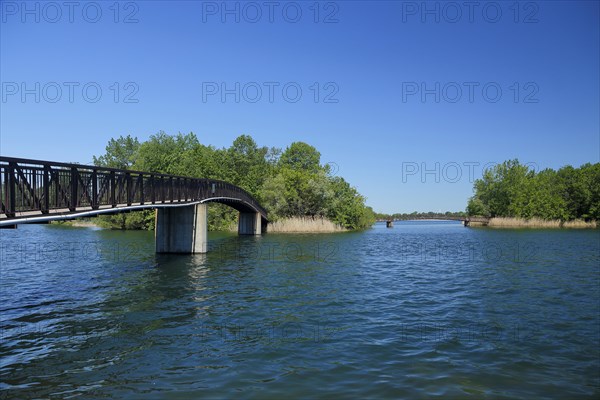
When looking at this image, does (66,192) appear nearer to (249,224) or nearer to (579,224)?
(249,224)

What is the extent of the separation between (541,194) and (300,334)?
102m

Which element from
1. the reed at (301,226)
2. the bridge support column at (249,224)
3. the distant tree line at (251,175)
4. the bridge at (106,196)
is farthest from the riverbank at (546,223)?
the bridge at (106,196)

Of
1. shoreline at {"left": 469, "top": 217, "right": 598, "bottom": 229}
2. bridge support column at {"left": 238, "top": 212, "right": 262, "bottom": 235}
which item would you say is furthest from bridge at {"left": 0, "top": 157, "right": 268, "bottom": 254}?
shoreline at {"left": 469, "top": 217, "right": 598, "bottom": 229}

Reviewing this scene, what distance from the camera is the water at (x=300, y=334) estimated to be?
27.7 feet

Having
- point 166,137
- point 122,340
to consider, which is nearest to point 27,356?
point 122,340

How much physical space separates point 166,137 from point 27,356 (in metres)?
87.0

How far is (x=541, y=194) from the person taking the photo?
9781 centimetres

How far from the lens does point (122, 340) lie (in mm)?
11469

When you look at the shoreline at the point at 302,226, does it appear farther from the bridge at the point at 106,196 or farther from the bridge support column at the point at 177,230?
the bridge support column at the point at 177,230

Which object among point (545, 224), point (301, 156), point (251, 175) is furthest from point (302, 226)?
point (545, 224)

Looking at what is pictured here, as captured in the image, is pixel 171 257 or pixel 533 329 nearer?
pixel 533 329

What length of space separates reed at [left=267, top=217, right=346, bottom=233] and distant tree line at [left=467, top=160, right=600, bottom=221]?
52.4 metres

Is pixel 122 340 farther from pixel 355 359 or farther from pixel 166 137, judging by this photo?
pixel 166 137

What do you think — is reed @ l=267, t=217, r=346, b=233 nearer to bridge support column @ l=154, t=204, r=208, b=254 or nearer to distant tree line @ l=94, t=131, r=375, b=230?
distant tree line @ l=94, t=131, r=375, b=230
